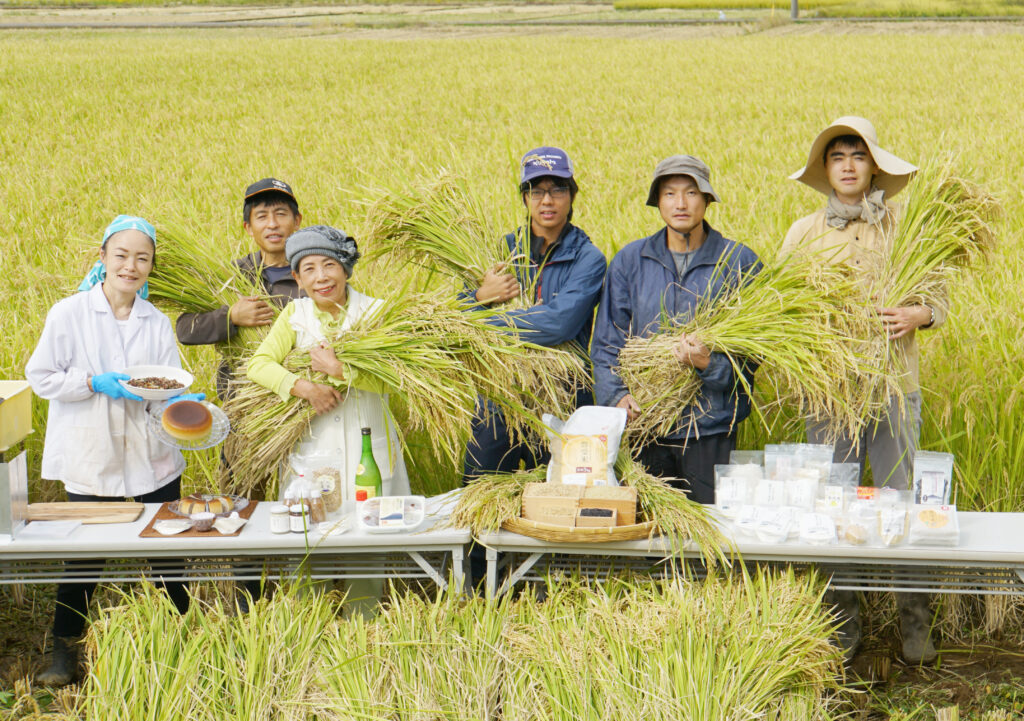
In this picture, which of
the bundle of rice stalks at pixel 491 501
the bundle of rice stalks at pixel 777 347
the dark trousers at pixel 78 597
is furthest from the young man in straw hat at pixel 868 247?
the dark trousers at pixel 78 597

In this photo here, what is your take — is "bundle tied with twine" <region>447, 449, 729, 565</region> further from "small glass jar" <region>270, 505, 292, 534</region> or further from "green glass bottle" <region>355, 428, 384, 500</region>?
"small glass jar" <region>270, 505, 292, 534</region>

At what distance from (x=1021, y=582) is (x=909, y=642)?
51 centimetres

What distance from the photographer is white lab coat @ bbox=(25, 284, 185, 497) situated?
9.93ft

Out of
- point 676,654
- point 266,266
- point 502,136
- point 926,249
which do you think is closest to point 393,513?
point 676,654

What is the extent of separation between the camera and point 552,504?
2908 mm

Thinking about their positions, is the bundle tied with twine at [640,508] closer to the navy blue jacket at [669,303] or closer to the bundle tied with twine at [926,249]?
the navy blue jacket at [669,303]

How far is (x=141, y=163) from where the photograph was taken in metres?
9.48

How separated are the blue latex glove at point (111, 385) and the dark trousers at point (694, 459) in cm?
155

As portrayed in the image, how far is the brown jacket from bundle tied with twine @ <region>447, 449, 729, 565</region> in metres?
0.93

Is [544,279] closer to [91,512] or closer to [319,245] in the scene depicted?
[319,245]

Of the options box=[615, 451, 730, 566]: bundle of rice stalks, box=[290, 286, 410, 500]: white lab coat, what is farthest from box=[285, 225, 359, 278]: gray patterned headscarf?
box=[615, 451, 730, 566]: bundle of rice stalks

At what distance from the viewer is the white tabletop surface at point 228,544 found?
113 inches

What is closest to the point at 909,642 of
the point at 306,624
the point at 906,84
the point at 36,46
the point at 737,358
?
the point at 737,358

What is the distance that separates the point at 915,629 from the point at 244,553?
2096 mm
